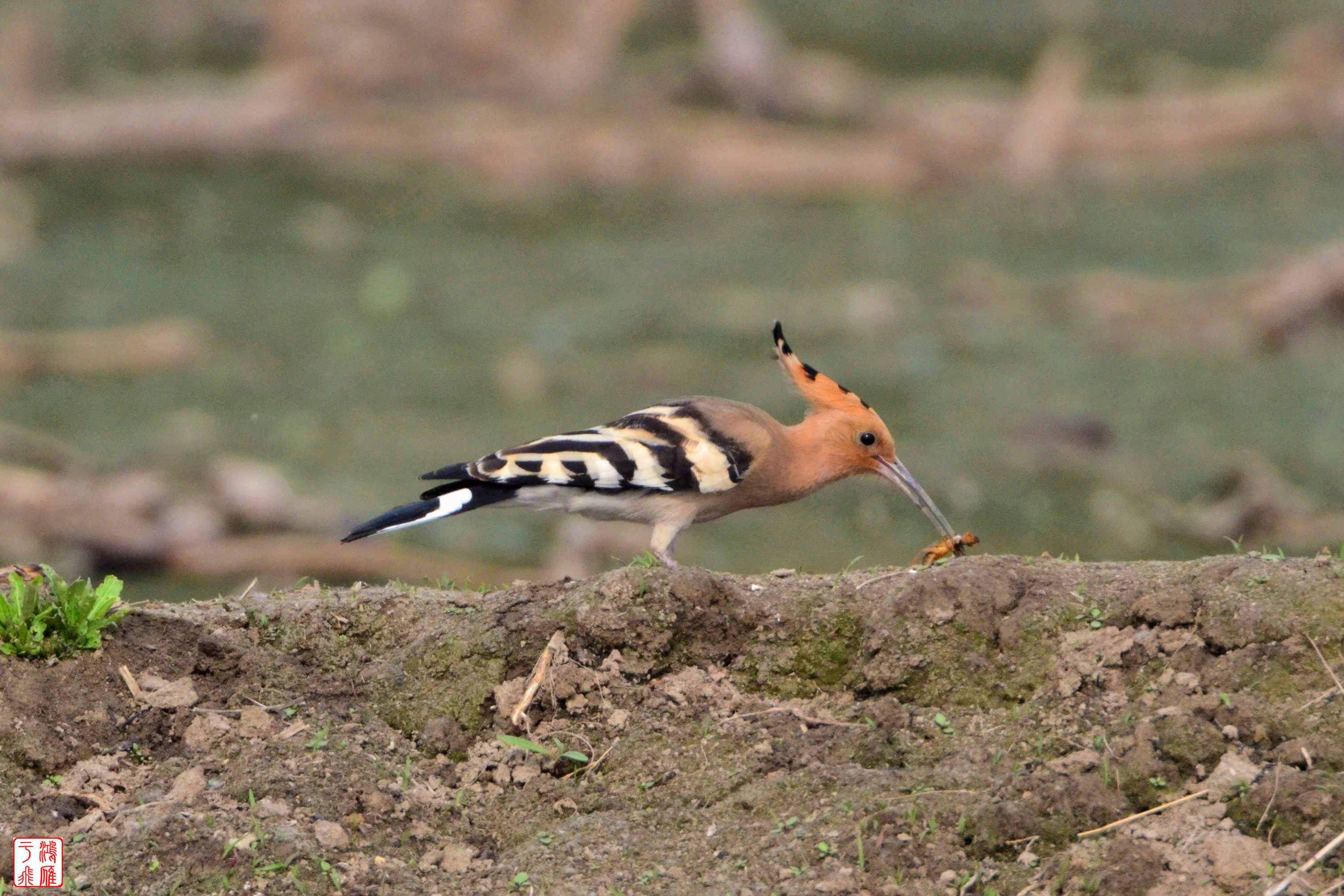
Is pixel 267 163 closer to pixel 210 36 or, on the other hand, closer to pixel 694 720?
pixel 210 36

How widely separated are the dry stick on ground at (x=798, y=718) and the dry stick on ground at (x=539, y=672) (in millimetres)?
440

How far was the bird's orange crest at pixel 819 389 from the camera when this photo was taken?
6.02m

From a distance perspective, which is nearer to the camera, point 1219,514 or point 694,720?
point 694,720

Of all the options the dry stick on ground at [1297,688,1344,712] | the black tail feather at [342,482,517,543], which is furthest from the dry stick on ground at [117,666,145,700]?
the dry stick on ground at [1297,688,1344,712]

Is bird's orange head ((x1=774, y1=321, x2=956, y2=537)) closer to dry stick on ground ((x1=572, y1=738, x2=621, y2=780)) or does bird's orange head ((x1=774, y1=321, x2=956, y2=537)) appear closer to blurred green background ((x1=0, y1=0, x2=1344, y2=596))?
blurred green background ((x1=0, y1=0, x2=1344, y2=596))

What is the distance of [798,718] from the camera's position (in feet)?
14.4

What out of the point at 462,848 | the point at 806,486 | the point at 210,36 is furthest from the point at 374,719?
the point at 210,36

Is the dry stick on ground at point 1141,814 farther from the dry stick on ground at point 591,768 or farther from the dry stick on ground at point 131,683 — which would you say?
the dry stick on ground at point 131,683

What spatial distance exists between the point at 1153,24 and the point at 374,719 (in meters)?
18.5

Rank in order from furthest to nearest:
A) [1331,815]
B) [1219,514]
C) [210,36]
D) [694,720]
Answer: [210,36], [1219,514], [694,720], [1331,815]

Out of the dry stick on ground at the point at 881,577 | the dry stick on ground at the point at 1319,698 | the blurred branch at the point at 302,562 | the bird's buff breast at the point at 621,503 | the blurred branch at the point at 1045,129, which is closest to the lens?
the dry stick on ground at the point at 1319,698

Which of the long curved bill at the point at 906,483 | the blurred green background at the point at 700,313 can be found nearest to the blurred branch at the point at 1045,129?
the blurred green background at the point at 700,313

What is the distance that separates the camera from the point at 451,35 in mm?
17547

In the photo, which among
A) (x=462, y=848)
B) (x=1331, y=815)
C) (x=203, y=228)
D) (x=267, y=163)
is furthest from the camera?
(x=267, y=163)
